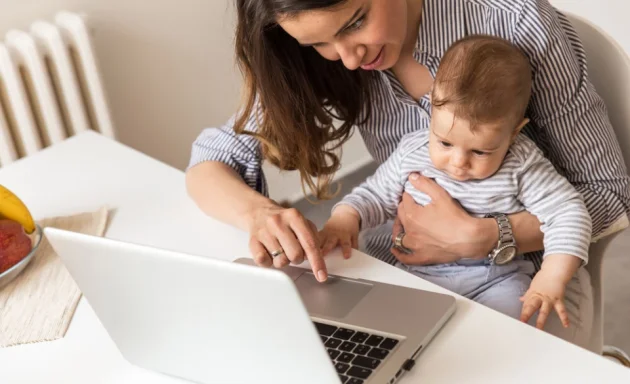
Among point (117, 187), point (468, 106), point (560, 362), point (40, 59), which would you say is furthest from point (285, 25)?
point (40, 59)

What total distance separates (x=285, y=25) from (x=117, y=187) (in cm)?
46

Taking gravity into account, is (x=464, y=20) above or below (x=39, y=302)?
above

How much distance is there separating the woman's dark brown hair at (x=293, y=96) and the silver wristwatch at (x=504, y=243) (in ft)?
1.13

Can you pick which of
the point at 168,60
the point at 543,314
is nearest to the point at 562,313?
the point at 543,314

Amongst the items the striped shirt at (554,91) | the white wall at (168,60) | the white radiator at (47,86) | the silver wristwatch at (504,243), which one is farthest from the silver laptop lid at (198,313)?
the white wall at (168,60)

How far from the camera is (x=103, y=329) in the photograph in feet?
3.42

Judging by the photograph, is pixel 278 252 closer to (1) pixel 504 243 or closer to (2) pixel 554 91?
(1) pixel 504 243

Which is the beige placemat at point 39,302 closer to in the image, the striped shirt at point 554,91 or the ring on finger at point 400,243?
the ring on finger at point 400,243

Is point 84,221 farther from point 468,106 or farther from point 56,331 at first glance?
point 468,106

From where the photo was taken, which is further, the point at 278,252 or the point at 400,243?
the point at 400,243

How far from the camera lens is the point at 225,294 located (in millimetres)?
771

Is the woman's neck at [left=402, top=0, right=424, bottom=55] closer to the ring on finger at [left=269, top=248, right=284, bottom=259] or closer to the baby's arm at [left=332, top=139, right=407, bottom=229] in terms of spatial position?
the baby's arm at [left=332, top=139, right=407, bottom=229]

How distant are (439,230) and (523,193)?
0.14 m

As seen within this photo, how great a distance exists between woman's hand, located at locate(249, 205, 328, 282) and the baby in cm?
7
